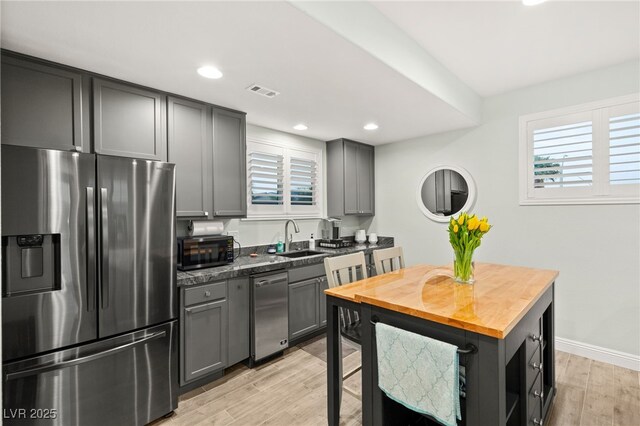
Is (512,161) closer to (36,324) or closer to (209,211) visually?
(209,211)

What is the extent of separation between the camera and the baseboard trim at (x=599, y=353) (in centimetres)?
262

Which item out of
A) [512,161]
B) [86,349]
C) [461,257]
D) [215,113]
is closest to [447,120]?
[512,161]

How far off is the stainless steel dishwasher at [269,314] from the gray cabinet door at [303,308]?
0.09 metres

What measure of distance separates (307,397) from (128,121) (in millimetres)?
2446

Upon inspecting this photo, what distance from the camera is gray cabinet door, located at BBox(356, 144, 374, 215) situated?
430 cm

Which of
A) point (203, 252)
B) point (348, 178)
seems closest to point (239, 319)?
point (203, 252)

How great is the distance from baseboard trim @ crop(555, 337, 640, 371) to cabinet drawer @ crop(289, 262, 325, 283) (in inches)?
98.1

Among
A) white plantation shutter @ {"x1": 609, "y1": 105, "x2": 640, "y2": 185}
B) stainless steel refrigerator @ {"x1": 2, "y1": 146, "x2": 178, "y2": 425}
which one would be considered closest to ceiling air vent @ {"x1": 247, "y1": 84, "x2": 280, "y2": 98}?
stainless steel refrigerator @ {"x1": 2, "y1": 146, "x2": 178, "y2": 425}

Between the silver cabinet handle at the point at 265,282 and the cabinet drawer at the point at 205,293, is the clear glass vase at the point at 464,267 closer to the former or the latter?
the silver cabinet handle at the point at 265,282

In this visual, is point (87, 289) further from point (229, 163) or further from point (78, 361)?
point (229, 163)

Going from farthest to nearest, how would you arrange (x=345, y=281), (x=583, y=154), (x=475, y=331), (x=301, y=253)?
(x=301, y=253), (x=583, y=154), (x=345, y=281), (x=475, y=331)

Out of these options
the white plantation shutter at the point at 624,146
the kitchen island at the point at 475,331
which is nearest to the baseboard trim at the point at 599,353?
the kitchen island at the point at 475,331

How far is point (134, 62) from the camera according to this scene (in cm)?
194

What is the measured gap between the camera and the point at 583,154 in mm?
2836
